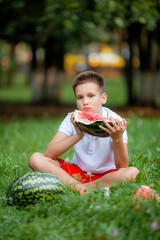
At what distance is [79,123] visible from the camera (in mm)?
3301

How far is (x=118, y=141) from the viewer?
3402mm

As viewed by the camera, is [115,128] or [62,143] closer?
[115,128]

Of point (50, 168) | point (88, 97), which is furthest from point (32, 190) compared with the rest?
point (88, 97)

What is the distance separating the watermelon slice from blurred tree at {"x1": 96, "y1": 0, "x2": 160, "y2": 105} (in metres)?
4.75

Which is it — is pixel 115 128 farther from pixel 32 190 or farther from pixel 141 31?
A: pixel 141 31

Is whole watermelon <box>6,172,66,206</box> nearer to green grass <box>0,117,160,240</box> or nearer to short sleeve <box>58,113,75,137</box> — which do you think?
green grass <box>0,117,160,240</box>

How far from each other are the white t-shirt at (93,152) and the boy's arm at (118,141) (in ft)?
0.57

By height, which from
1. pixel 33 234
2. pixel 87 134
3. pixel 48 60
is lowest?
pixel 33 234

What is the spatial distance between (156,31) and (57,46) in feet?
14.3

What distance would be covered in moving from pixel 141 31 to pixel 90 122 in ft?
30.1

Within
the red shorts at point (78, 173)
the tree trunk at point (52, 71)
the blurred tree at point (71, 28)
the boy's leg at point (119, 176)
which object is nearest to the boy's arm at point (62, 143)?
the red shorts at point (78, 173)

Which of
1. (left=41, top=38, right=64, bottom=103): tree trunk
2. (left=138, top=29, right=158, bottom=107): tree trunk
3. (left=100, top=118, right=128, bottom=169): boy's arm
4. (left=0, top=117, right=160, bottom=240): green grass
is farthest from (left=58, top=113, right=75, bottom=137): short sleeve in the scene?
(left=41, top=38, right=64, bottom=103): tree trunk

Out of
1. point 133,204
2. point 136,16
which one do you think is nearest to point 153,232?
point 133,204

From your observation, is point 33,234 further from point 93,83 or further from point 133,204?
point 93,83
